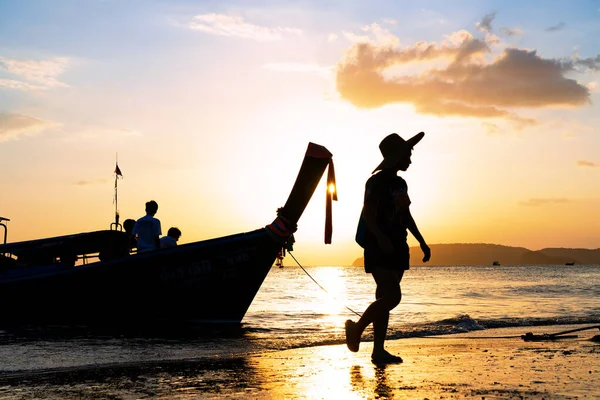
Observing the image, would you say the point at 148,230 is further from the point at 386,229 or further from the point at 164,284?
the point at 386,229

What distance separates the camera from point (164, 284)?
12414mm

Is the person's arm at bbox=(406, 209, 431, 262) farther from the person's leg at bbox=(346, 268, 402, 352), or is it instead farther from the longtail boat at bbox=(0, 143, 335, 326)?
the longtail boat at bbox=(0, 143, 335, 326)

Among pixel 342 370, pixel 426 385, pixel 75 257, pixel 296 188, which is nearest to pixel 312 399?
pixel 426 385

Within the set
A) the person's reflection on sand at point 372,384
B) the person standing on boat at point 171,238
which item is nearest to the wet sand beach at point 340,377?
the person's reflection on sand at point 372,384

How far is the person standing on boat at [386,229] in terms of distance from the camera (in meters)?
6.05

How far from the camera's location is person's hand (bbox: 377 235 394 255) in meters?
5.87

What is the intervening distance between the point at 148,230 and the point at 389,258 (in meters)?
7.18

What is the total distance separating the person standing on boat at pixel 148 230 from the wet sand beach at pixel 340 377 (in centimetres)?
542

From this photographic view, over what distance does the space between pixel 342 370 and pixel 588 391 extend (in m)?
2.02

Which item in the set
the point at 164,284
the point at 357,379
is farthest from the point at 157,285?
the point at 357,379

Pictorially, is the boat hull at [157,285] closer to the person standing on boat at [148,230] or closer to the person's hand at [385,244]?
the person standing on boat at [148,230]

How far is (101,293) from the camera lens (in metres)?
12.5

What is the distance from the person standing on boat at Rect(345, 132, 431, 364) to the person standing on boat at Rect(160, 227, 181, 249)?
25.4 feet

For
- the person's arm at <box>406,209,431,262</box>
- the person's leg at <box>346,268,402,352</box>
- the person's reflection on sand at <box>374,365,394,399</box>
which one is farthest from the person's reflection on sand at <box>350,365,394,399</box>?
the person's arm at <box>406,209,431,262</box>
